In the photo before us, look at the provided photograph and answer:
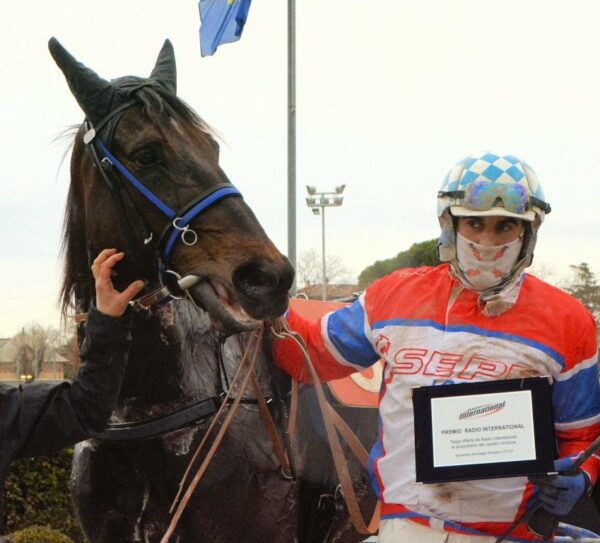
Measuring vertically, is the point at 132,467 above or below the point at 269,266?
below

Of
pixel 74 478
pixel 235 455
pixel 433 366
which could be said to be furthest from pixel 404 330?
pixel 74 478

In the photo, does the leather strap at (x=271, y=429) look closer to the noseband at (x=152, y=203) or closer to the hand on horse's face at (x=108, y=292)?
the noseband at (x=152, y=203)

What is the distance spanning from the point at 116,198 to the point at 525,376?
60.5 inches

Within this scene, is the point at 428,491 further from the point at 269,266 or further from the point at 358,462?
the point at 358,462

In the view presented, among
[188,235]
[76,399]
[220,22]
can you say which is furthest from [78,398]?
[220,22]

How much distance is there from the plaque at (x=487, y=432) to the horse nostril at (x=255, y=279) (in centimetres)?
64

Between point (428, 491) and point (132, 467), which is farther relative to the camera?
point (132, 467)

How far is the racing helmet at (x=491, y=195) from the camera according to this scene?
2836 mm

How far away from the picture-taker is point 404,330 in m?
2.99

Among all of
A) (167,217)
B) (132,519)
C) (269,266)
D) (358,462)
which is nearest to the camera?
(269,266)

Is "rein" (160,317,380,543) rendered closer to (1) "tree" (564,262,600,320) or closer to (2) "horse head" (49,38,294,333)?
(2) "horse head" (49,38,294,333)

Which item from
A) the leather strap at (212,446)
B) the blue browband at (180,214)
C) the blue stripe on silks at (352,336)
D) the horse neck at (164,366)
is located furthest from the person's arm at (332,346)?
the blue browband at (180,214)

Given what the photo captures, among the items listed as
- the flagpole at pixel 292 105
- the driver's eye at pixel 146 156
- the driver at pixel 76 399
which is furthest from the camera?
the flagpole at pixel 292 105

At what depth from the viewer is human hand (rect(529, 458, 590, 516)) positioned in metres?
2.66
